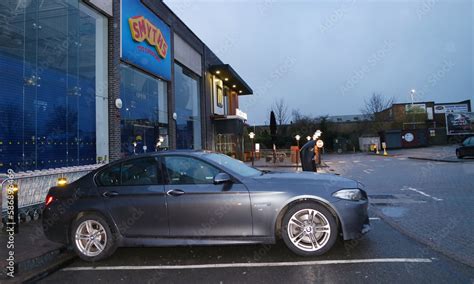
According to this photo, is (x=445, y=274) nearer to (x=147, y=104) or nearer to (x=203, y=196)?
(x=203, y=196)

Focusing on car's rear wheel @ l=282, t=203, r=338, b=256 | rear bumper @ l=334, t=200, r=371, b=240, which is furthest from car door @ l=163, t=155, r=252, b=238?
rear bumper @ l=334, t=200, r=371, b=240

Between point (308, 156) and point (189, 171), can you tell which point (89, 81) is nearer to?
point (308, 156)

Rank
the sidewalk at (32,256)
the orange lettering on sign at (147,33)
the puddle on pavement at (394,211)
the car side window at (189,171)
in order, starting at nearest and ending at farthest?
the sidewalk at (32,256) → the car side window at (189,171) → the puddle on pavement at (394,211) → the orange lettering on sign at (147,33)

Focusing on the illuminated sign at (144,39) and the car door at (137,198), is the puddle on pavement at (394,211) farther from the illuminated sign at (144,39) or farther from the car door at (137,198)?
the illuminated sign at (144,39)

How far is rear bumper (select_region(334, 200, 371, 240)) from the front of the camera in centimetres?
468

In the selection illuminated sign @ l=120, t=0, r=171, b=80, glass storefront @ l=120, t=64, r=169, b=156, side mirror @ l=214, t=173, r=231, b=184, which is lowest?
side mirror @ l=214, t=173, r=231, b=184

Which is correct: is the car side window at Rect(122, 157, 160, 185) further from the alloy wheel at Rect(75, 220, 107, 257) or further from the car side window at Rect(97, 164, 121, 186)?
the alloy wheel at Rect(75, 220, 107, 257)

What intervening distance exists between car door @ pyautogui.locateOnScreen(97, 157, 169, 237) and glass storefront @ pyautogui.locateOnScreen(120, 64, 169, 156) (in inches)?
363

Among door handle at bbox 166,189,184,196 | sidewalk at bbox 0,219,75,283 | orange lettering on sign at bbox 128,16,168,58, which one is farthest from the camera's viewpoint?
orange lettering on sign at bbox 128,16,168,58

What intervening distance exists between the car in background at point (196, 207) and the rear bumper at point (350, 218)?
1 cm

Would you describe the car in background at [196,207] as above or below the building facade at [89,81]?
below

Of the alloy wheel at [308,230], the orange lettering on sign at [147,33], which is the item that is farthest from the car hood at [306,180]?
the orange lettering on sign at [147,33]

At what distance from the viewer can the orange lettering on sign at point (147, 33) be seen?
15.1m

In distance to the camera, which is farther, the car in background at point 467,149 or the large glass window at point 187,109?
the car in background at point 467,149
